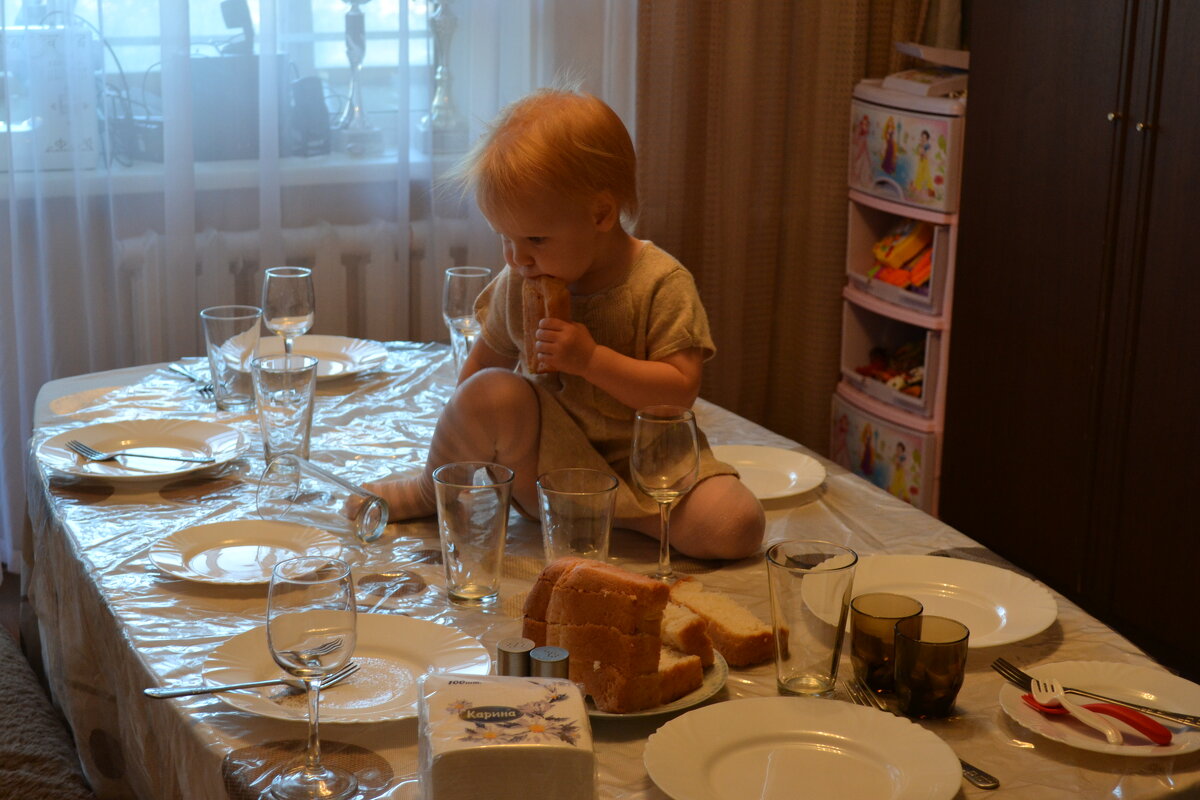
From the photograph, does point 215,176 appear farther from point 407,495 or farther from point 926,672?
point 926,672

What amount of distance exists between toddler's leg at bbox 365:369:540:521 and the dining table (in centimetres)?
4

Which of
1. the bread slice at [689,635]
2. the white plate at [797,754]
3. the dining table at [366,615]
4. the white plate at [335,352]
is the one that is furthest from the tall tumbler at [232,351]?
the white plate at [797,754]

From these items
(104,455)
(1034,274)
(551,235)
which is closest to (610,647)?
(551,235)

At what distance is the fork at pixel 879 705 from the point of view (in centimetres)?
93

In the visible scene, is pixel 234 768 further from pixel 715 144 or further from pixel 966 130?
pixel 715 144

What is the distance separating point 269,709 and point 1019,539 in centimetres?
220

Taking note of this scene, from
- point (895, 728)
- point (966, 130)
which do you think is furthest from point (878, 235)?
point (895, 728)

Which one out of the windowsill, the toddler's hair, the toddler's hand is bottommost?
the toddler's hand

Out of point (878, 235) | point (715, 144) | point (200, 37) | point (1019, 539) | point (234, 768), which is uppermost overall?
point (200, 37)

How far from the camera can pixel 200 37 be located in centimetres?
275

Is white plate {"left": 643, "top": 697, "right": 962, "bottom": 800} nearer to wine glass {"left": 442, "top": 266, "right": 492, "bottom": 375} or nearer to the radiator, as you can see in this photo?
wine glass {"left": 442, "top": 266, "right": 492, "bottom": 375}

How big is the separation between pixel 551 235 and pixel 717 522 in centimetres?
41

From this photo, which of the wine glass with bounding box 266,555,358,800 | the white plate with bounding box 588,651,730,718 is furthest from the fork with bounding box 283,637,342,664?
the white plate with bounding box 588,651,730,718

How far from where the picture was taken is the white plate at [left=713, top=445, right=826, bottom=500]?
1556mm
